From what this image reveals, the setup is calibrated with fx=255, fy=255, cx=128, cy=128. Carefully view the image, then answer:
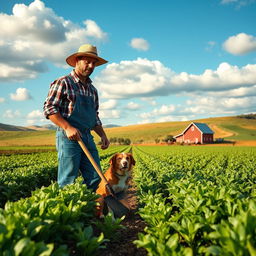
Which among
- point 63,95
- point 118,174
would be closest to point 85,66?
point 63,95

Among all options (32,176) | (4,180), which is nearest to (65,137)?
(4,180)

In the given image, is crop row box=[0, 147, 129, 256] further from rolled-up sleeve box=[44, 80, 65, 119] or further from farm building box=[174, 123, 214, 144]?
farm building box=[174, 123, 214, 144]

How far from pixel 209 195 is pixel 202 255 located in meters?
0.88

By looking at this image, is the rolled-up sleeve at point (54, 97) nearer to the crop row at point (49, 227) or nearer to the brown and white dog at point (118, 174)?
the crop row at point (49, 227)

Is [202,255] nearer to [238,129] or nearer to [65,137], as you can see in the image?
[65,137]

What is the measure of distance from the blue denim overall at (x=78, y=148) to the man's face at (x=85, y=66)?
0.33m

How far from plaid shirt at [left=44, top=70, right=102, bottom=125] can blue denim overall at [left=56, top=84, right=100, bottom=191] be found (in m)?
0.08

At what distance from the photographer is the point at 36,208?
9.16 ft

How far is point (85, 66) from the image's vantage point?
167 inches

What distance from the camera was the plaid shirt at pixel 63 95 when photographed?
3.96m

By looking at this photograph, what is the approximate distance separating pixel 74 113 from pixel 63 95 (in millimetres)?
335

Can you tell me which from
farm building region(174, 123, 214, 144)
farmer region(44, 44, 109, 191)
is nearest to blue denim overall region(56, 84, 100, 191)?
farmer region(44, 44, 109, 191)

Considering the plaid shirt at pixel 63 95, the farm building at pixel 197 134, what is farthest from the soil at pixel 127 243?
the farm building at pixel 197 134

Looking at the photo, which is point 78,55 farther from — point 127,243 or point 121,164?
point 127,243
